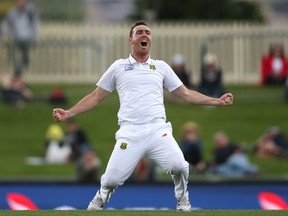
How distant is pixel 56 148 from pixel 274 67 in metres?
6.67

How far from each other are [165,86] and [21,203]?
579 cm

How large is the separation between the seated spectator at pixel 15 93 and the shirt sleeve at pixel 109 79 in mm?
14177

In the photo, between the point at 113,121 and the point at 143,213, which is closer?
the point at 143,213

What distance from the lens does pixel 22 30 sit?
2909 cm

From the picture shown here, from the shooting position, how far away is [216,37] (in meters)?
32.2

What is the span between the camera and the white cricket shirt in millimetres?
14008

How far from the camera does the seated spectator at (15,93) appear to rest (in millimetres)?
28469

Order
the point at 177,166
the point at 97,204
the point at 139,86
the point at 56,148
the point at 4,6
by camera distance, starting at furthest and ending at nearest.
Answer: the point at 4,6 < the point at 56,148 < the point at 97,204 < the point at 139,86 < the point at 177,166

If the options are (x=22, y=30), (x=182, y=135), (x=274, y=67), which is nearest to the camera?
(x=182, y=135)

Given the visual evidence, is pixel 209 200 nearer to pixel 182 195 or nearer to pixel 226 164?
pixel 226 164

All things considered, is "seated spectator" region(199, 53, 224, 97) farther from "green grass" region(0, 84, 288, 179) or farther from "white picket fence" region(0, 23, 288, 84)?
"white picket fence" region(0, 23, 288, 84)

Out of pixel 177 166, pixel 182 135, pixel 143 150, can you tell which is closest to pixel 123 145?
pixel 143 150

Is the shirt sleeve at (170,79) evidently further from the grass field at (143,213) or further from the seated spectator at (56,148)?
the seated spectator at (56,148)

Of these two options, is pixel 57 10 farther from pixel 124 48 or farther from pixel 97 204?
pixel 97 204
